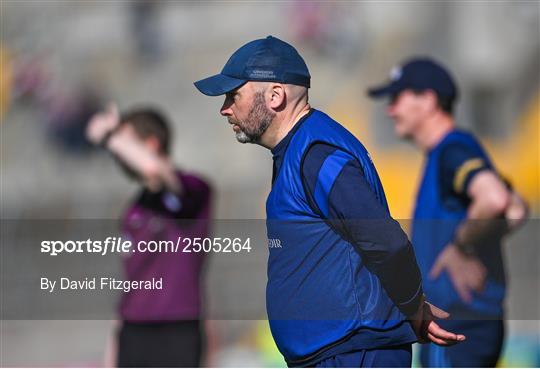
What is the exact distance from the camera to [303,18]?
15.9 ft

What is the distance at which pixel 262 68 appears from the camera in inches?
77.5

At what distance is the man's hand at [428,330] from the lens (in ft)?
6.33

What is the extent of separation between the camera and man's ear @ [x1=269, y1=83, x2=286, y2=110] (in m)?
1.97

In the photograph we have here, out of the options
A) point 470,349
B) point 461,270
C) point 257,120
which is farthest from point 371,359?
point 461,270

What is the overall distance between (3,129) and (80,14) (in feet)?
2.08

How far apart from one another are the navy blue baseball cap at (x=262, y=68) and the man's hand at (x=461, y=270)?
1.22m

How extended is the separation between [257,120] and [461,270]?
4.25 feet

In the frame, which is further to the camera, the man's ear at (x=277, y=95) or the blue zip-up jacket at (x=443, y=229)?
the blue zip-up jacket at (x=443, y=229)

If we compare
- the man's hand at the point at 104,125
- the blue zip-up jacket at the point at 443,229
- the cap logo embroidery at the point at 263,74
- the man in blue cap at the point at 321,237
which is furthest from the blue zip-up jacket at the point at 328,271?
the man's hand at the point at 104,125

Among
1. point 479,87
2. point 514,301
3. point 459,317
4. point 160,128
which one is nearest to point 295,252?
point 459,317

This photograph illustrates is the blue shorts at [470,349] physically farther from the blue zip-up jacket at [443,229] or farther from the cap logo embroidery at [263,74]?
the cap logo embroidery at [263,74]

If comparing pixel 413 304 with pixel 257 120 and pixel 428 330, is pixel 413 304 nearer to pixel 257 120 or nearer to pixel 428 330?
pixel 428 330

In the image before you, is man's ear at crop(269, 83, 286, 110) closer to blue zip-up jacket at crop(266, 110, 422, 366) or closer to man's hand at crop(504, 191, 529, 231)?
blue zip-up jacket at crop(266, 110, 422, 366)

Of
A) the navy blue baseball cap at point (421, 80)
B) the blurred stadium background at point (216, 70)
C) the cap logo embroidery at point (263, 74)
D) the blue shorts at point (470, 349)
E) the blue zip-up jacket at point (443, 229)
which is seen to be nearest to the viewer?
the cap logo embroidery at point (263, 74)
